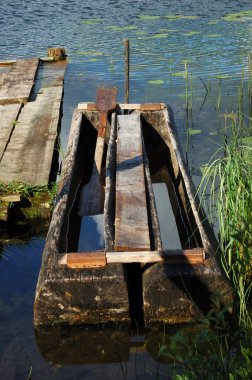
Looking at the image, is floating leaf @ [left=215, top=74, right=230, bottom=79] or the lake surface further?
floating leaf @ [left=215, top=74, right=230, bottom=79]

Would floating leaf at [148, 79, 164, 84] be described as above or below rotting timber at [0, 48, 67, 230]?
below

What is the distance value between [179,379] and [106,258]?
98 cm

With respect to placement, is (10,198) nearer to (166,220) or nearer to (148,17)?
(166,220)

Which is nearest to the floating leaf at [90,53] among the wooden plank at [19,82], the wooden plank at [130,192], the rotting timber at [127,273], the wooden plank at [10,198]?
the wooden plank at [19,82]

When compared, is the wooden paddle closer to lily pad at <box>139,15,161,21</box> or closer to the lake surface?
the lake surface

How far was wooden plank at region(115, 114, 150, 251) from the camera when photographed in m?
3.73

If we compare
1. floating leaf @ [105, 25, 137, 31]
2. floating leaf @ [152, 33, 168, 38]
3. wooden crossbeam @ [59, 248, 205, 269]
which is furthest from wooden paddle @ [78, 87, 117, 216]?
floating leaf @ [105, 25, 137, 31]

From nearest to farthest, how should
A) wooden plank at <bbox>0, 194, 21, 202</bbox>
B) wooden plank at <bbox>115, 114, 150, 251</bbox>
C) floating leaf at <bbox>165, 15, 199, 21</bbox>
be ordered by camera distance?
wooden plank at <bbox>115, 114, 150, 251</bbox>, wooden plank at <bbox>0, 194, 21, 202</bbox>, floating leaf at <bbox>165, 15, 199, 21</bbox>

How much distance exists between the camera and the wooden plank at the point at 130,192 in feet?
12.2

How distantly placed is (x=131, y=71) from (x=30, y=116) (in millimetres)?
3303

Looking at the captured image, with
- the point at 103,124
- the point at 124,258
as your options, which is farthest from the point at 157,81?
the point at 124,258

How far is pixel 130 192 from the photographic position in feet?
14.6

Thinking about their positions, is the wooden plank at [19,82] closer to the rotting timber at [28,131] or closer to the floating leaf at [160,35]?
the rotting timber at [28,131]

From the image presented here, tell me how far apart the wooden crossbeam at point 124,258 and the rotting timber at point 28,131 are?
158 centimetres
